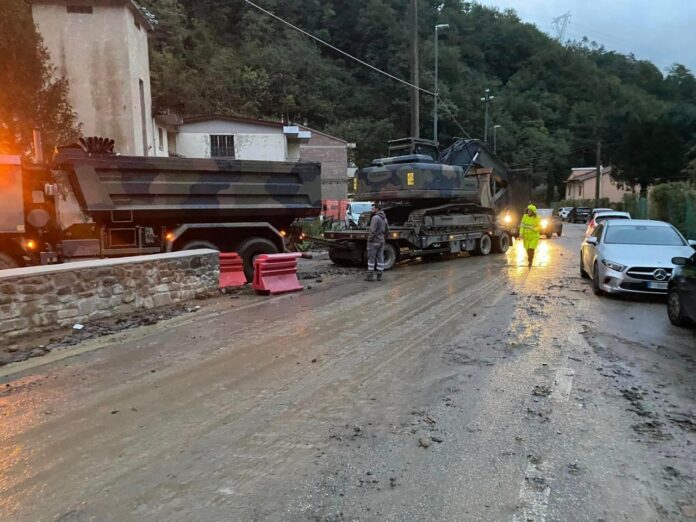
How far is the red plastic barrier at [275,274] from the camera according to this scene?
10.8 m

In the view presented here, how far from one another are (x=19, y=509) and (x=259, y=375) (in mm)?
2663

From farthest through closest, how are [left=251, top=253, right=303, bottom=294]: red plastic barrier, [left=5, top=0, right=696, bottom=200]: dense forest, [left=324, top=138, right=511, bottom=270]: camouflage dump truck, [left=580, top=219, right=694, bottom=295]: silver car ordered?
[left=5, top=0, right=696, bottom=200]: dense forest
[left=324, top=138, right=511, bottom=270]: camouflage dump truck
[left=251, top=253, right=303, bottom=294]: red plastic barrier
[left=580, top=219, right=694, bottom=295]: silver car

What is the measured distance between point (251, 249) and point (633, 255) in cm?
750

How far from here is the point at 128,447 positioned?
405 centimetres

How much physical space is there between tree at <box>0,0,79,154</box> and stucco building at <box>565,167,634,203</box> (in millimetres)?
59294

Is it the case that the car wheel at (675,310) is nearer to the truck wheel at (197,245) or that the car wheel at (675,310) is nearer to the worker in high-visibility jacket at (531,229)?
the worker in high-visibility jacket at (531,229)

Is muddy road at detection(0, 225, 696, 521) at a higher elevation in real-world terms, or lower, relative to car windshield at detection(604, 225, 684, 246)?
lower

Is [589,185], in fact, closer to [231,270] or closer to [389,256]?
[389,256]

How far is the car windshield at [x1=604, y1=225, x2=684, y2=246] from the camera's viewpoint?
10695mm

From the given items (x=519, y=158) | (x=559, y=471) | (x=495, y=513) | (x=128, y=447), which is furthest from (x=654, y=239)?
(x=519, y=158)

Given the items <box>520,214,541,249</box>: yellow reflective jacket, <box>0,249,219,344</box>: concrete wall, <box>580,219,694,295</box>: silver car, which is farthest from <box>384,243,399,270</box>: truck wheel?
<box>0,249,219,344</box>: concrete wall

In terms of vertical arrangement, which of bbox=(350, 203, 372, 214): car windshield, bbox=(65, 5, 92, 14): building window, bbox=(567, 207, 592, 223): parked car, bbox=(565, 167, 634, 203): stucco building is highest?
bbox=(65, 5, 92, 14): building window

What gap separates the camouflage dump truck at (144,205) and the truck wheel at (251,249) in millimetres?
22

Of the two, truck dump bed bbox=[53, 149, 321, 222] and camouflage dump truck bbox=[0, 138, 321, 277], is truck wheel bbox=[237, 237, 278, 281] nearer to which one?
camouflage dump truck bbox=[0, 138, 321, 277]
